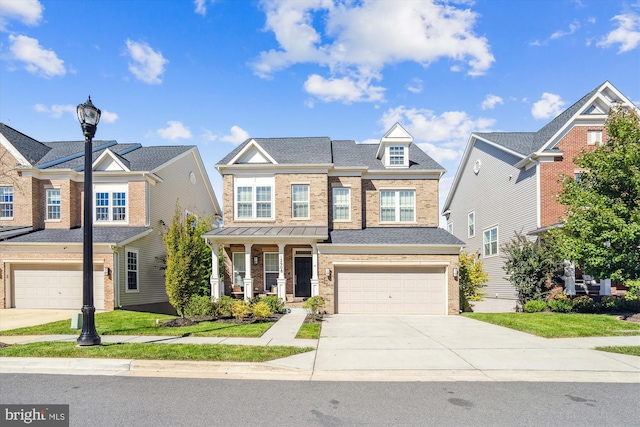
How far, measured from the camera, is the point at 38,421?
216 inches

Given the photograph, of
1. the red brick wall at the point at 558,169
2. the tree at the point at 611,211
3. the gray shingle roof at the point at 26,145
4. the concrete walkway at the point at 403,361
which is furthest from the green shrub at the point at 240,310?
the gray shingle roof at the point at 26,145

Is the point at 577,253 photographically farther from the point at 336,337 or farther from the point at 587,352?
the point at 336,337

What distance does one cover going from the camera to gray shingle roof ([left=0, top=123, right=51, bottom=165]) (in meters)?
20.9

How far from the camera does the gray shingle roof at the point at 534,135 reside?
786 inches

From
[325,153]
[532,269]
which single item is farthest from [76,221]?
[532,269]

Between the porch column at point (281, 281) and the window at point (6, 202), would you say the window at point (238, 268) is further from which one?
the window at point (6, 202)

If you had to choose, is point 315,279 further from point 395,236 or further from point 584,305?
point 584,305

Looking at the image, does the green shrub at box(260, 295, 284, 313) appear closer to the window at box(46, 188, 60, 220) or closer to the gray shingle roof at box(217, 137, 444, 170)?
the gray shingle roof at box(217, 137, 444, 170)

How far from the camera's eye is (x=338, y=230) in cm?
2009

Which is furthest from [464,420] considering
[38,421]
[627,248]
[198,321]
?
[627,248]

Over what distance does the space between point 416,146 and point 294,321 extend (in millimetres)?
13695

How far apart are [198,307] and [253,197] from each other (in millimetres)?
7285

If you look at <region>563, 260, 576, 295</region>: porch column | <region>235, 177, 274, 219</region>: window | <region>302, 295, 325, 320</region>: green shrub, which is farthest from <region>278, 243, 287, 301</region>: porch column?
<region>563, 260, 576, 295</region>: porch column

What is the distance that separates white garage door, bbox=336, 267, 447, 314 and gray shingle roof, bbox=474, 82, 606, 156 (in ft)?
28.5
